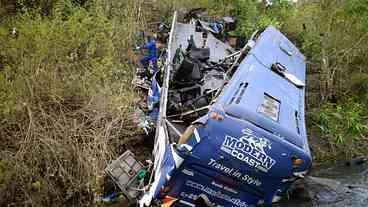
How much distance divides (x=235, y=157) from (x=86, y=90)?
319cm

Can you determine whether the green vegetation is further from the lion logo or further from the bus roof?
the lion logo

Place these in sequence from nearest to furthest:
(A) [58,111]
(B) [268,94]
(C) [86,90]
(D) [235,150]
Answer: (D) [235,150]
(B) [268,94]
(A) [58,111]
(C) [86,90]

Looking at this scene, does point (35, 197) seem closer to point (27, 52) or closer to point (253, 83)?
point (27, 52)

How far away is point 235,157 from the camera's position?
5223 mm

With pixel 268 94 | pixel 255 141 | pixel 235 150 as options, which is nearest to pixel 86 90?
pixel 268 94

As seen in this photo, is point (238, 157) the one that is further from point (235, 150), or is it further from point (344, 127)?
point (344, 127)

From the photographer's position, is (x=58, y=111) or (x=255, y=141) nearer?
(x=255, y=141)

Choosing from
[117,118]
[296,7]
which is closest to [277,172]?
[117,118]

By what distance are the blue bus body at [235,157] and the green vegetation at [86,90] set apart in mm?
1551

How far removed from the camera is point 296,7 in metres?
12.3

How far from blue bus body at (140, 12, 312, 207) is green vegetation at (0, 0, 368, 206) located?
155 centimetres

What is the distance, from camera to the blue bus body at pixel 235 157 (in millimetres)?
5219

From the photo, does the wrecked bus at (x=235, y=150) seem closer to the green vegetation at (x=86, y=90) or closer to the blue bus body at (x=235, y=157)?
the blue bus body at (x=235, y=157)

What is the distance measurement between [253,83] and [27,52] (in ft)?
11.8
